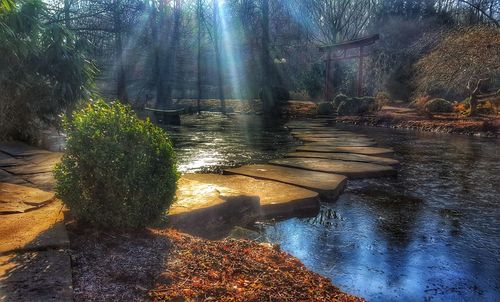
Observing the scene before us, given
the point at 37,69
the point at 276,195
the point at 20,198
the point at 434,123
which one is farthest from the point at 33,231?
the point at 434,123

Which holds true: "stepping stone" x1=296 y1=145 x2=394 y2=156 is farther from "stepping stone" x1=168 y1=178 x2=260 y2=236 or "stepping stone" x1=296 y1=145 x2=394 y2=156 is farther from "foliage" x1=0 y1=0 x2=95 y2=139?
"foliage" x1=0 y1=0 x2=95 y2=139

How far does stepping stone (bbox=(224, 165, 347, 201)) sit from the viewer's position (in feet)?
18.0

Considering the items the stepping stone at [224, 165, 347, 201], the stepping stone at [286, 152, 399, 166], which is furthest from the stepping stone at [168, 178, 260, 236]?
the stepping stone at [286, 152, 399, 166]

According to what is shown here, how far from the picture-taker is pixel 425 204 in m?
5.35

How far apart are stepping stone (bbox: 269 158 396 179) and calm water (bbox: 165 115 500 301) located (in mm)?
219

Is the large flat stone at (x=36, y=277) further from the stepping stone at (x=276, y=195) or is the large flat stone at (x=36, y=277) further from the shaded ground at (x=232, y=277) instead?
the stepping stone at (x=276, y=195)

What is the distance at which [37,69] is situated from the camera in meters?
6.23

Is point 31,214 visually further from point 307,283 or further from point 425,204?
point 425,204

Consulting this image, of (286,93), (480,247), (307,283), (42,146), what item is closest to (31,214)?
(307,283)

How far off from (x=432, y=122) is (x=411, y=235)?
13252mm

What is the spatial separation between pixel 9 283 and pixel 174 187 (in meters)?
1.27

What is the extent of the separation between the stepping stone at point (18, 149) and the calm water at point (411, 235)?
2.60 m

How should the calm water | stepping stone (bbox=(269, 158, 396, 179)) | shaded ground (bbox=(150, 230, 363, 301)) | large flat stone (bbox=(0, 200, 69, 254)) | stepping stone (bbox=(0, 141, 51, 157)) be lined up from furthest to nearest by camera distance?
1. stepping stone (bbox=(0, 141, 51, 157))
2. stepping stone (bbox=(269, 158, 396, 179))
3. the calm water
4. large flat stone (bbox=(0, 200, 69, 254))
5. shaded ground (bbox=(150, 230, 363, 301))

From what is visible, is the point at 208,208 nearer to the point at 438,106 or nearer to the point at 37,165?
the point at 37,165
